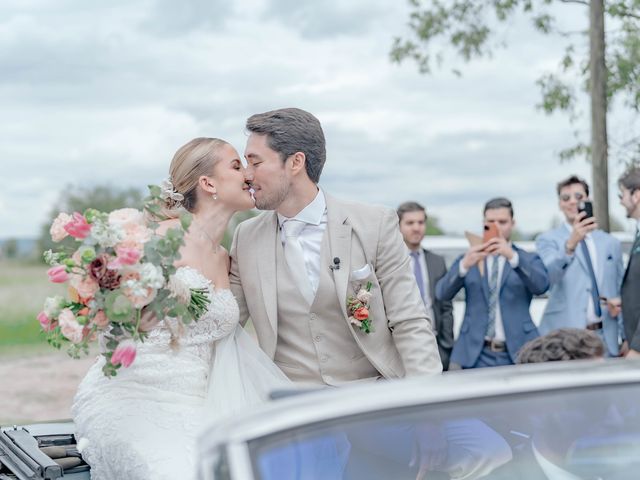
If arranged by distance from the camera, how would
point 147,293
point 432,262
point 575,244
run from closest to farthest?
point 147,293 < point 575,244 < point 432,262

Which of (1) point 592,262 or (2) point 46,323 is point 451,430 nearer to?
(2) point 46,323

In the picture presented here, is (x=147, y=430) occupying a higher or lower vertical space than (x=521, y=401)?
lower

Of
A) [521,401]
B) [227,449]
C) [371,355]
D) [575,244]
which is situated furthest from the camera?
[575,244]

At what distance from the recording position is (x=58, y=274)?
3945mm

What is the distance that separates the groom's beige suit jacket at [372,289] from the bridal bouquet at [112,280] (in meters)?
0.73

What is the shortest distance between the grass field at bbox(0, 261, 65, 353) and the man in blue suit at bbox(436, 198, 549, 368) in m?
13.8

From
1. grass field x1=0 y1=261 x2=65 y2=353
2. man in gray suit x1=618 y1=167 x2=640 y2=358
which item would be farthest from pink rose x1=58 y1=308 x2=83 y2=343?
grass field x1=0 y1=261 x2=65 y2=353

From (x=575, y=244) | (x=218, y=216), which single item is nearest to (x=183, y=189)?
(x=218, y=216)

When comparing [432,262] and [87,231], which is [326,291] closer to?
[87,231]

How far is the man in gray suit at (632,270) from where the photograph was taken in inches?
302

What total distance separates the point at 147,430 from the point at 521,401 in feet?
6.75

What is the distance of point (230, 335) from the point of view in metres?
4.67

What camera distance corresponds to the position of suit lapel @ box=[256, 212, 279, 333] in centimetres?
471

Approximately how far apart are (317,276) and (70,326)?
1.28 meters
